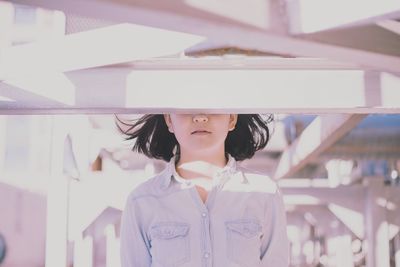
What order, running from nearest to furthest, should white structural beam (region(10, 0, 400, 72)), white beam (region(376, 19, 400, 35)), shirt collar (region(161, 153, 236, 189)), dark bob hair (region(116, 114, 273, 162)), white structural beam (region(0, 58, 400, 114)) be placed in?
1. white structural beam (region(10, 0, 400, 72))
2. white beam (region(376, 19, 400, 35))
3. white structural beam (region(0, 58, 400, 114))
4. shirt collar (region(161, 153, 236, 189))
5. dark bob hair (region(116, 114, 273, 162))

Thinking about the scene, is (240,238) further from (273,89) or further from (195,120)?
(273,89)

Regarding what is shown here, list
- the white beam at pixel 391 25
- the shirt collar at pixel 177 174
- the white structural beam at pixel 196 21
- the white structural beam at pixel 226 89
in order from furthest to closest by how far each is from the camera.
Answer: the shirt collar at pixel 177 174, the white structural beam at pixel 226 89, the white beam at pixel 391 25, the white structural beam at pixel 196 21

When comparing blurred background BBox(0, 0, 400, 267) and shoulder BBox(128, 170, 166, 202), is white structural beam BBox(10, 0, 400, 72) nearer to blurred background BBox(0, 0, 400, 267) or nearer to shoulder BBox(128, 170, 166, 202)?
blurred background BBox(0, 0, 400, 267)

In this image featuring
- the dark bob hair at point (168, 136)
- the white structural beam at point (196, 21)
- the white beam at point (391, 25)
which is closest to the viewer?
the white structural beam at point (196, 21)

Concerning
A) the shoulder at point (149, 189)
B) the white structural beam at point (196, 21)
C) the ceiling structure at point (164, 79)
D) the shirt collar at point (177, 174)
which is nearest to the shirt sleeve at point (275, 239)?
the shirt collar at point (177, 174)

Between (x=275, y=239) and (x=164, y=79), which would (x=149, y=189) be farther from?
(x=164, y=79)

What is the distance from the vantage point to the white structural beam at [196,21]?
44 centimetres

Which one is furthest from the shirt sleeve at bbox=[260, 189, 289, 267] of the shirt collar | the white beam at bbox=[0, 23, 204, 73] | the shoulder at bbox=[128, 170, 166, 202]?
the white beam at bbox=[0, 23, 204, 73]

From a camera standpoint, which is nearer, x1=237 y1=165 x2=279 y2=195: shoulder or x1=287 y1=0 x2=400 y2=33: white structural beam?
x1=287 y1=0 x2=400 y2=33: white structural beam

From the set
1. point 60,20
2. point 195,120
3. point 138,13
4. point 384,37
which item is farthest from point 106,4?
point 60,20

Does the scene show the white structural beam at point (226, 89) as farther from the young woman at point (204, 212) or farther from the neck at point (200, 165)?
the neck at point (200, 165)

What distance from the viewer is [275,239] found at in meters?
1.24

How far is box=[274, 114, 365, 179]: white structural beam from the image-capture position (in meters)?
1.17

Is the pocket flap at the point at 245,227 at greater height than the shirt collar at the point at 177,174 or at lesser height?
lesser
